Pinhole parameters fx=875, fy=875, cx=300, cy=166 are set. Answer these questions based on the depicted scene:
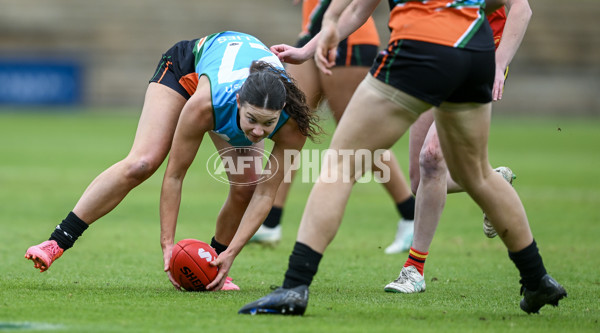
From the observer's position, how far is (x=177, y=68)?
5418mm

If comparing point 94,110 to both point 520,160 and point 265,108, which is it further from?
point 265,108

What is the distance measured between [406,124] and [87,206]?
212cm

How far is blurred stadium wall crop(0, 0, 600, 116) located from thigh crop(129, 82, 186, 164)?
78.1 ft

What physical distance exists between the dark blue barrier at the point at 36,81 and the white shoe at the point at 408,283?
24.1 m

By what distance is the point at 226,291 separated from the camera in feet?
16.8

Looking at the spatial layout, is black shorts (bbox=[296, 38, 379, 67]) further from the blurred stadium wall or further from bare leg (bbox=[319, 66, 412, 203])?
the blurred stadium wall

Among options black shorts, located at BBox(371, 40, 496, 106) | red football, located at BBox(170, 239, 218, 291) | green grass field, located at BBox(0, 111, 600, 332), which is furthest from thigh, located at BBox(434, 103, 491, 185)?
red football, located at BBox(170, 239, 218, 291)

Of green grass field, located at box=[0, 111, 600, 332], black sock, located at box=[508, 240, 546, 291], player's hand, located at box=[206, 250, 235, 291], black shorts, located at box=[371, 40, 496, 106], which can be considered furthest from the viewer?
player's hand, located at box=[206, 250, 235, 291]

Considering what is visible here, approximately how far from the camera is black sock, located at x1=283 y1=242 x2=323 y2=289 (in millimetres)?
3994

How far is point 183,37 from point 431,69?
2674cm

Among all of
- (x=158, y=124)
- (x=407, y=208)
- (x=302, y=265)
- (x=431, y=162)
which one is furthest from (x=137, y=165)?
(x=407, y=208)

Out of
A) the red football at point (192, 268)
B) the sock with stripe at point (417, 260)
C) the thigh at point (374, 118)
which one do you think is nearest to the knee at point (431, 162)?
the sock with stripe at point (417, 260)

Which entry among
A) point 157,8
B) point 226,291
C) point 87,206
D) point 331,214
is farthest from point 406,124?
point 157,8

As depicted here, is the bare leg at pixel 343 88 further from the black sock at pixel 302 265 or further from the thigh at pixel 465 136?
the black sock at pixel 302 265
